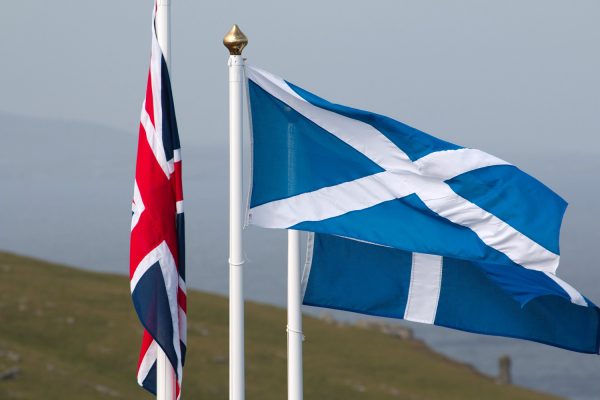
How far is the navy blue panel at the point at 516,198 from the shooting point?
12086mm

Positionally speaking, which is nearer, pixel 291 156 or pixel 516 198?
pixel 291 156

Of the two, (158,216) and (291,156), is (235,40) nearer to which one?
(291,156)

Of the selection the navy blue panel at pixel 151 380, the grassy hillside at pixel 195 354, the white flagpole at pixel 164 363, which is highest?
the white flagpole at pixel 164 363

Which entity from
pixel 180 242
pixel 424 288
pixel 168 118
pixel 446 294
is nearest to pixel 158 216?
pixel 180 242

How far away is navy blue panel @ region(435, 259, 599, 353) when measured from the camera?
12.9 meters

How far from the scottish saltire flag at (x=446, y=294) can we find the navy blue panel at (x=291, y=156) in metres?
1.03

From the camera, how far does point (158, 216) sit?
1133 cm

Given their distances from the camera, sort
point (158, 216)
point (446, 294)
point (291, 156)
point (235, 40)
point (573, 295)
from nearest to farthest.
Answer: point (235, 40) → point (158, 216) → point (291, 156) → point (573, 295) → point (446, 294)

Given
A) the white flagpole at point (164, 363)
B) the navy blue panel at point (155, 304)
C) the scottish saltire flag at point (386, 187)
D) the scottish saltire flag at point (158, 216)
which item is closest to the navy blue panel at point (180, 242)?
the scottish saltire flag at point (158, 216)

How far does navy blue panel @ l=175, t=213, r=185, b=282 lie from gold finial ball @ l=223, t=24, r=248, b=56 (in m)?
Answer: 1.96

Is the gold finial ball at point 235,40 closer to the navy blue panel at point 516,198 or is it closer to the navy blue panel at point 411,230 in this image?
the navy blue panel at point 411,230

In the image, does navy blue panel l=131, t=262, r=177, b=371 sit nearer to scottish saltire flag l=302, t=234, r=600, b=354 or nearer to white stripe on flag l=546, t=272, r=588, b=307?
scottish saltire flag l=302, t=234, r=600, b=354

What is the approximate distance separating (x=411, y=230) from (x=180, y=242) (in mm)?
2728

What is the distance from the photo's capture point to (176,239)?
1152 cm
